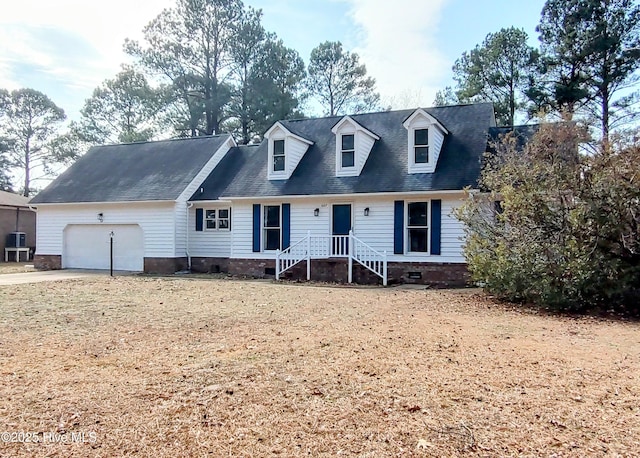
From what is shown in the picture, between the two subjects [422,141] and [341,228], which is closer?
[422,141]

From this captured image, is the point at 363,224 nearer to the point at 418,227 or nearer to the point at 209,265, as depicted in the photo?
the point at 418,227

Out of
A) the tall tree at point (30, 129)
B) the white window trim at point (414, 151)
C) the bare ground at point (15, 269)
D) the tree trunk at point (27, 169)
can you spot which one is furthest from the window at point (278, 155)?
the tree trunk at point (27, 169)

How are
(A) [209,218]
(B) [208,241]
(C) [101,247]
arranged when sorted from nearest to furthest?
(B) [208,241] → (A) [209,218] → (C) [101,247]

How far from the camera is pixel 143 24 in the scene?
32438 mm

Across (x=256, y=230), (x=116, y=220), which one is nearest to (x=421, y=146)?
(x=256, y=230)

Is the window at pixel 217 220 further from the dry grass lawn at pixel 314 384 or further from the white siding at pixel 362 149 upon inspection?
the dry grass lawn at pixel 314 384

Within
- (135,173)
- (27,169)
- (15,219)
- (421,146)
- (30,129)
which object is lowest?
(15,219)

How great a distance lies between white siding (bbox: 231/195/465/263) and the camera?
49.3 feet

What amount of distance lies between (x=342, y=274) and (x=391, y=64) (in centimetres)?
1565

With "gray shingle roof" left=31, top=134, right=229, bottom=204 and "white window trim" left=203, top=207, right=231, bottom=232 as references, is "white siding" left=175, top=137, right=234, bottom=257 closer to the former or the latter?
"gray shingle roof" left=31, top=134, right=229, bottom=204

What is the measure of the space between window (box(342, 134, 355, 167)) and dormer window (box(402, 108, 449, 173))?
2026mm

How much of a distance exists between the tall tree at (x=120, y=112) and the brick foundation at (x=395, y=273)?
2100 centimetres

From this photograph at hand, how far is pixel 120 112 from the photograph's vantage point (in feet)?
115

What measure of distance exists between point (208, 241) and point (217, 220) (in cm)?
92
